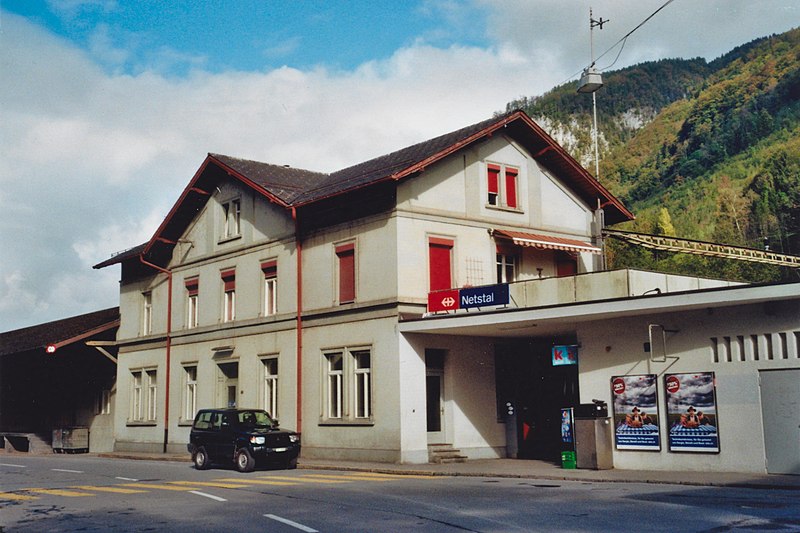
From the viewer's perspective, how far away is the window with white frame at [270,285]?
32.2 m

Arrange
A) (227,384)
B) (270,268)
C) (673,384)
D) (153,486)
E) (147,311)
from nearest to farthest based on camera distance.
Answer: (153,486)
(673,384)
(270,268)
(227,384)
(147,311)

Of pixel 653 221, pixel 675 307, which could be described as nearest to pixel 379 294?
pixel 675 307

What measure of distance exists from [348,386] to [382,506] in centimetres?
1401

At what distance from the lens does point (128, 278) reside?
41.9m

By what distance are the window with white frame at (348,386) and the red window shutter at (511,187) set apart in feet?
24.5

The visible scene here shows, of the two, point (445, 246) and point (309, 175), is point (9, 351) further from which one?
point (445, 246)

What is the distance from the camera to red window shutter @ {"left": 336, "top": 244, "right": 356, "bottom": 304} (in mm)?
28688

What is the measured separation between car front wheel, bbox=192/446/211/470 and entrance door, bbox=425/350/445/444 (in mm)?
6805

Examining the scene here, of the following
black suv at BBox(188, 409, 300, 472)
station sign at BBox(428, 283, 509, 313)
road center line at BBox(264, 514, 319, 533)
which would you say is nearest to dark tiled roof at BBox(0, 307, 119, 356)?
black suv at BBox(188, 409, 300, 472)

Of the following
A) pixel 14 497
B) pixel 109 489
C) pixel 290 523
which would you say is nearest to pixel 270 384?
pixel 109 489

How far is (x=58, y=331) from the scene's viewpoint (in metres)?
44.9

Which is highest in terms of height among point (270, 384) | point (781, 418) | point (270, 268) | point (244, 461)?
point (270, 268)

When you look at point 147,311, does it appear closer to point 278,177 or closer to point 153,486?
point 278,177

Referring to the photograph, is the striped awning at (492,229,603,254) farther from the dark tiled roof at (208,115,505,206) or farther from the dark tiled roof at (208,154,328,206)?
the dark tiled roof at (208,154,328,206)
